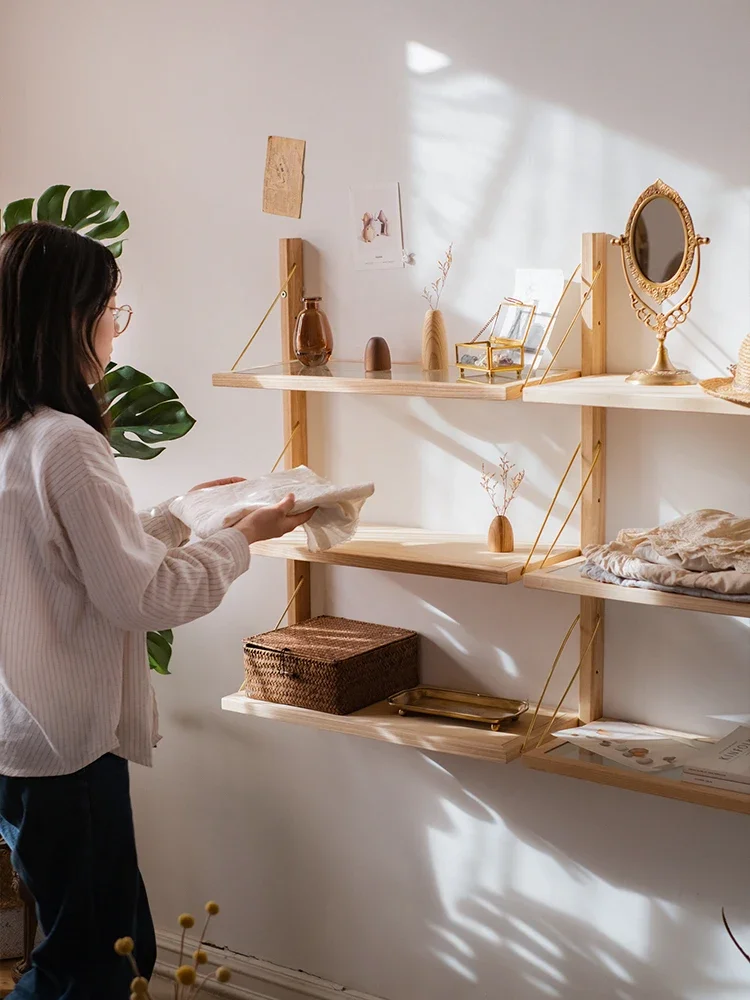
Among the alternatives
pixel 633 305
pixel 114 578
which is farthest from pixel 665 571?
pixel 114 578

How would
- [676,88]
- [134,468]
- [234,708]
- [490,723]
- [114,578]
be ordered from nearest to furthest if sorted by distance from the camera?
[114,578] < [676,88] < [490,723] < [234,708] < [134,468]

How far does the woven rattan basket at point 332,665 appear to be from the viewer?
2.19 metres

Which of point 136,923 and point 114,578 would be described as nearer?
point 114,578

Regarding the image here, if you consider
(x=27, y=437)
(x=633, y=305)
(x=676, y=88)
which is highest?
(x=676, y=88)

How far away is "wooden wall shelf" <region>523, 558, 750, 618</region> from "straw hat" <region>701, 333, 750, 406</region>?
0.96ft

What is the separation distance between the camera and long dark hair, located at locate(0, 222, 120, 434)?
5.53ft

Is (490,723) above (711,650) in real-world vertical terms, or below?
below

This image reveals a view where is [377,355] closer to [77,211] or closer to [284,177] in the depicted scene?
[284,177]

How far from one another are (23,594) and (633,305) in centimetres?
106

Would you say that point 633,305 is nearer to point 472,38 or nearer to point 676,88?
point 676,88

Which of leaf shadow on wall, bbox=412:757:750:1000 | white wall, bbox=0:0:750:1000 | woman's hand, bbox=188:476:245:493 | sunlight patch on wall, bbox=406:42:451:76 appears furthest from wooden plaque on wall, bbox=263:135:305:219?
leaf shadow on wall, bbox=412:757:750:1000

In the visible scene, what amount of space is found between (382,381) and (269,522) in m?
0.32

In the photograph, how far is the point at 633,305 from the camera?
6.47 feet

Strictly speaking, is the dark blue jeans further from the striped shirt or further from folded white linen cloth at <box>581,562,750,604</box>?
folded white linen cloth at <box>581,562,750,604</box>
